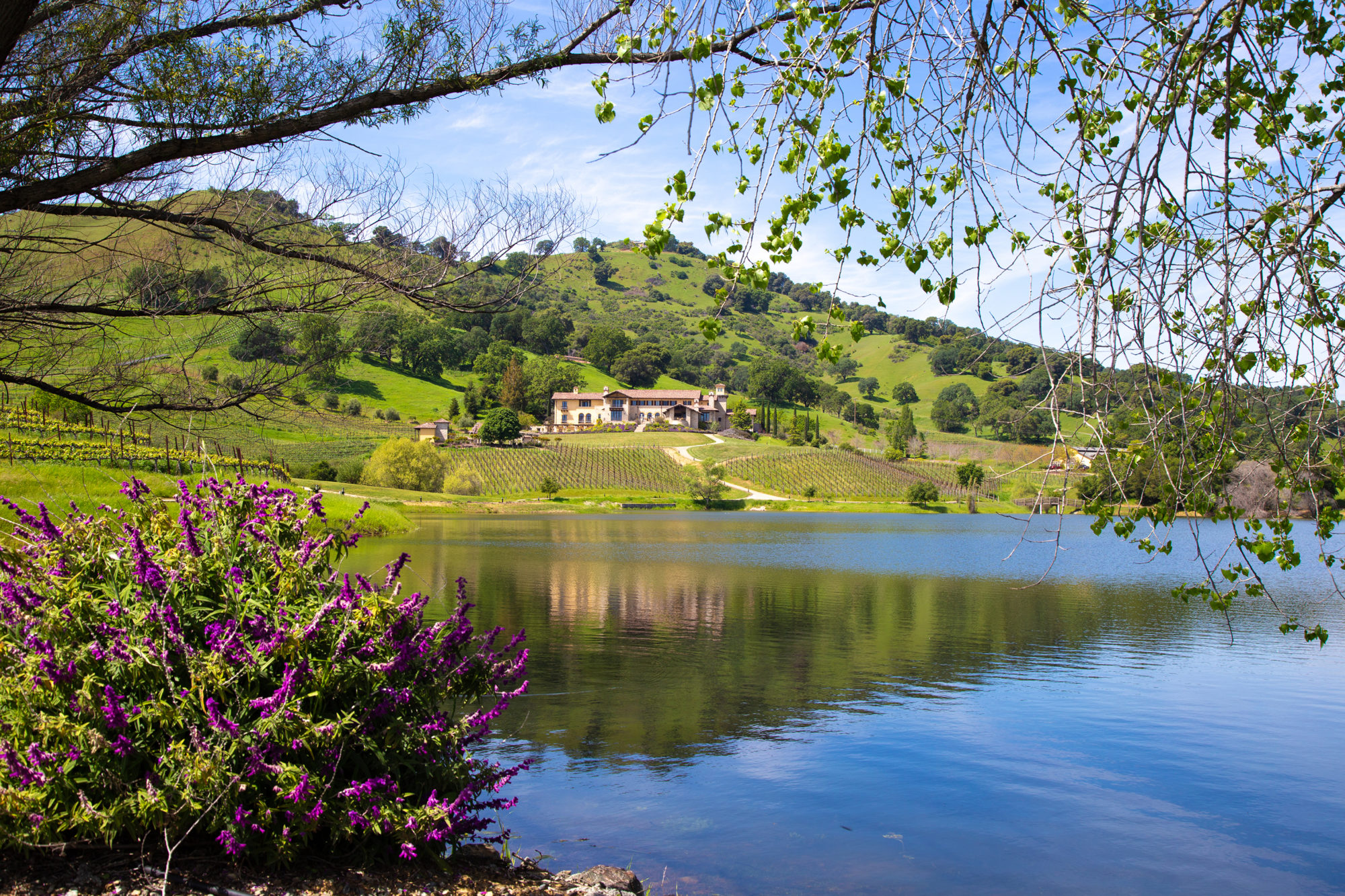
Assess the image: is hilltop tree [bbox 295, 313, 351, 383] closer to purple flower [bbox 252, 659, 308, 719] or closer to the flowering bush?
the flowering bush

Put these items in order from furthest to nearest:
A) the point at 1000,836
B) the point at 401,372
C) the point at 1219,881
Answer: the point at 401,372
the point at 1000,836
the point at 1219,881

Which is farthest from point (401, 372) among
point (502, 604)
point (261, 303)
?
point (261, 303)

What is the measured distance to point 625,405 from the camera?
15300 centimetres

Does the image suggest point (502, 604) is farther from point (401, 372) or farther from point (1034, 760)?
point (401, 372)

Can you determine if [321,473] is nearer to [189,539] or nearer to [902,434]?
[189,539]

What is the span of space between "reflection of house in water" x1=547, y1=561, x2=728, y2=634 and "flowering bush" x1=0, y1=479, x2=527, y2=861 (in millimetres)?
14196

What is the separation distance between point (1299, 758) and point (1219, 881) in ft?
15.7

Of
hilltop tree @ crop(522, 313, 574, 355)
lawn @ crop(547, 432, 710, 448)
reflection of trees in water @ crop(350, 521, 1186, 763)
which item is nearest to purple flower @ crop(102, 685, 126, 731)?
reflection of trees in water @ crop(350, 521, 1186, 763)

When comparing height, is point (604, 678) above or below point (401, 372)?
below

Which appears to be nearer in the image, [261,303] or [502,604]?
[261,303]

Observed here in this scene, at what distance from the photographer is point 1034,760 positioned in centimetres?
1045

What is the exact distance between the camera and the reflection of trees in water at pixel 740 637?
464 inches

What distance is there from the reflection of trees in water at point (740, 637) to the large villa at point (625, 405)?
11759 cm

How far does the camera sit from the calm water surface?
7605 mm
